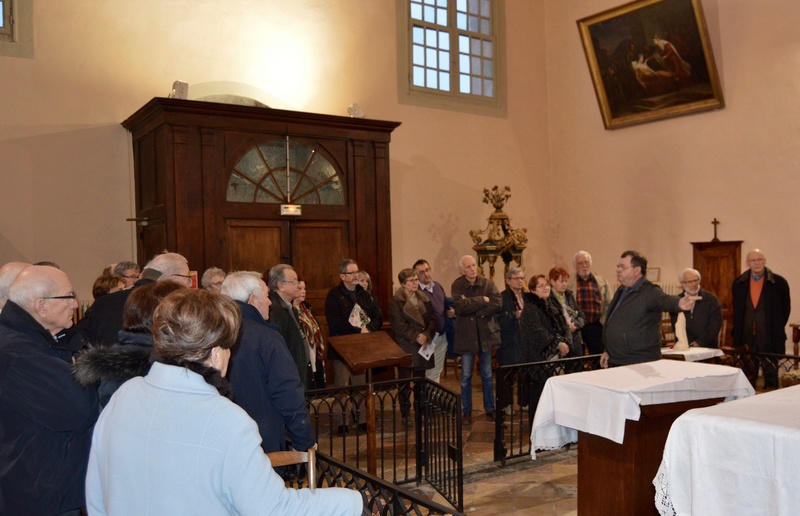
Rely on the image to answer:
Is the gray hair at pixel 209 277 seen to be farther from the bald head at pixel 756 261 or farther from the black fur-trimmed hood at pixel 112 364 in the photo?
the bald head at pixel 756 261

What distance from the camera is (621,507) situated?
12.8ft

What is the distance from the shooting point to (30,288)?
277 centimetres

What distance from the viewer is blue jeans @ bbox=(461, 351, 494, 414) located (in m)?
6.95

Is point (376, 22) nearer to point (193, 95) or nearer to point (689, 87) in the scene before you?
point (193, 95)

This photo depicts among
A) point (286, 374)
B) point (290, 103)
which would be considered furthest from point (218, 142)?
point (286, 374)

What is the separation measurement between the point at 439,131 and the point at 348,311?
5.36 metres

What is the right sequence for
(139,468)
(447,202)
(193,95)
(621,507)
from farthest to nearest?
(447,202)
(193,95)
(621,507)
(139,468)

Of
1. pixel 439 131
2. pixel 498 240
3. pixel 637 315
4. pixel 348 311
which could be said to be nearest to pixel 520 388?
pixel 637 315

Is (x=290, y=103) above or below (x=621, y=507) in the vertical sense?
above

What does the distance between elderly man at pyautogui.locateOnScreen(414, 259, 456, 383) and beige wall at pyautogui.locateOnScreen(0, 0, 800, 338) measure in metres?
3.43

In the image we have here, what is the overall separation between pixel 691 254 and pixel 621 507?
7.48 m

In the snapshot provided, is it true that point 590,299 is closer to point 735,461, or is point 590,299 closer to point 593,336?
point 593,336

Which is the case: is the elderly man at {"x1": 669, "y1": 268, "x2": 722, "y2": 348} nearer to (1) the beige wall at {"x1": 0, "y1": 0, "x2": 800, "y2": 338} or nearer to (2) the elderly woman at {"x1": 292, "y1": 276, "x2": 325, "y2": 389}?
(1) the beige wall at {"x1": 0, "y1": 0, "x2": 800, "y2": 338}

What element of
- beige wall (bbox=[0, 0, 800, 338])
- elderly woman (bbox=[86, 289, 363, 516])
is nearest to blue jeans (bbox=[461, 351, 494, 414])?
beige wall (bbox=[0, 0, 800, 338])
